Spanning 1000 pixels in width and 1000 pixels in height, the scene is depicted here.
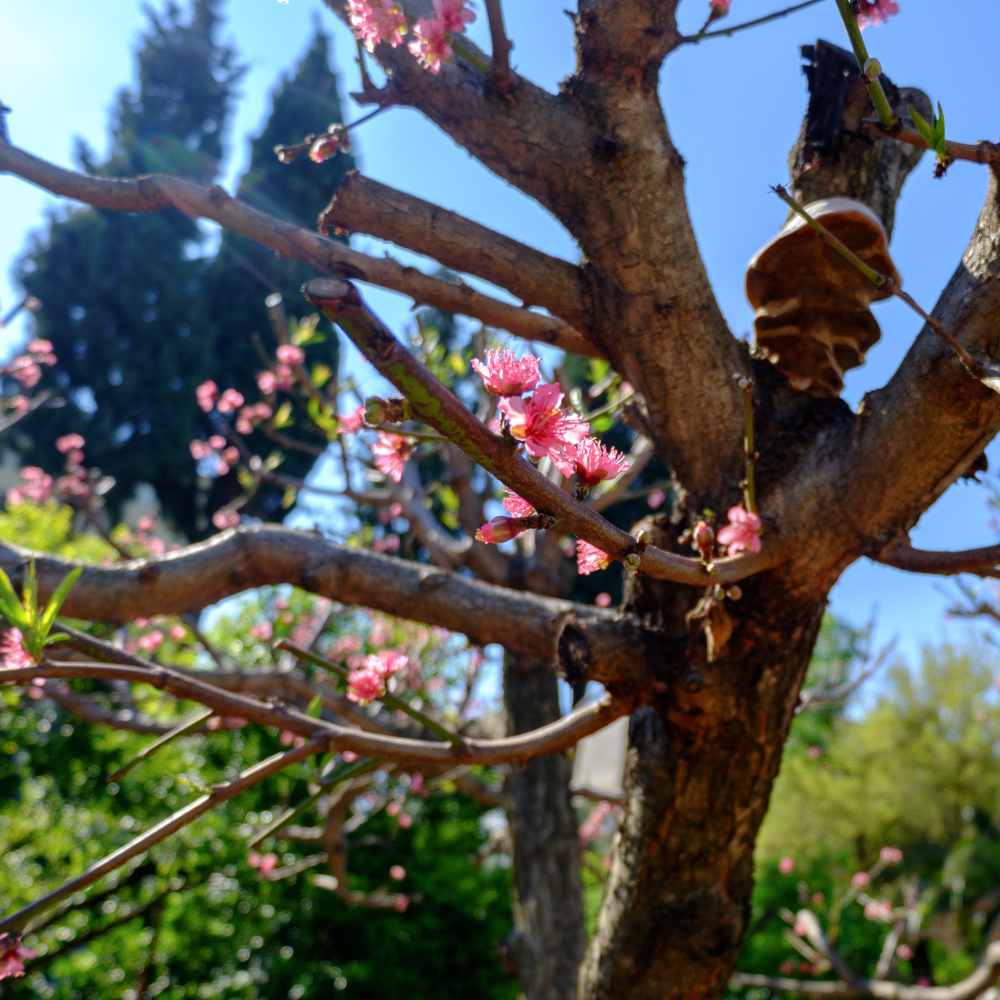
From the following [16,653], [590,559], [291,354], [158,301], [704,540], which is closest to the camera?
[590,559]

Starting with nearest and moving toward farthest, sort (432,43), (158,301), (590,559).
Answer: (590,559) → (432,43) → (158,301)

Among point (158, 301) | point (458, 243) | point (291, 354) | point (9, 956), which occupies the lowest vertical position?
point (9, 956)

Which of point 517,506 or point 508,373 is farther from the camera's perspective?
point 517,506

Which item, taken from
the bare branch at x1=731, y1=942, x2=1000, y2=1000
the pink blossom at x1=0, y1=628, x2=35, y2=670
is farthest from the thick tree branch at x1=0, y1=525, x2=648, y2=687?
the bare branch at x1=731, y1=942, x2=1000, y2=1000

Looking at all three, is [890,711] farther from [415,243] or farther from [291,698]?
[415,243]

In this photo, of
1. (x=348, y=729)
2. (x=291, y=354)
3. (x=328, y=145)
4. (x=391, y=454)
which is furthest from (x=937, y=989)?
(x=291, y=354)

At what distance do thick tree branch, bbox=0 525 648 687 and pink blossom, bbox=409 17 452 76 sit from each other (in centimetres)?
117

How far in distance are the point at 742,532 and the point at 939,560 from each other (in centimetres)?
43

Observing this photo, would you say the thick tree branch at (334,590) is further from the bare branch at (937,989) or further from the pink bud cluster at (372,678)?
the bare branch at (937,989)

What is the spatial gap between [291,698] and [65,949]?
2.38 meters

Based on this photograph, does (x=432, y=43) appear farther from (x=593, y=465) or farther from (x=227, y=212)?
(x=593, y=465)

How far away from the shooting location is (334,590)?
1.79m

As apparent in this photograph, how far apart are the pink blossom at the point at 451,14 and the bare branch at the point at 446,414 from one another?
98cm

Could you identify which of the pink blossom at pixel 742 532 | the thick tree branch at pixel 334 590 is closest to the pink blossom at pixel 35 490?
the thick tree branch at pixel 334 590
